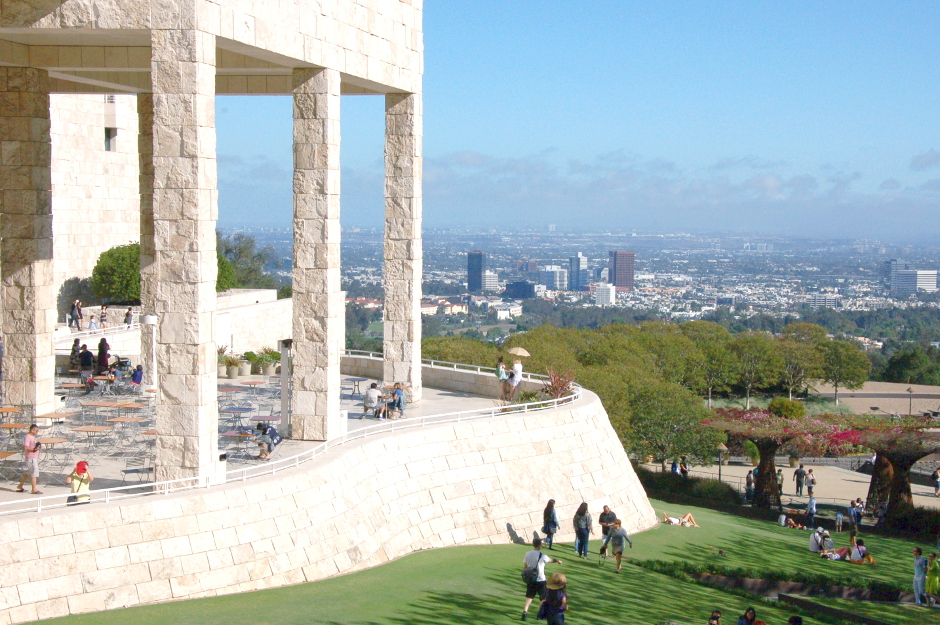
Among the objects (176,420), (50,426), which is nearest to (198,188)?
(176,420)

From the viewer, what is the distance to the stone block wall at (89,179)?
3788cm

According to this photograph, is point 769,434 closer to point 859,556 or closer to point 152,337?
point 859,556

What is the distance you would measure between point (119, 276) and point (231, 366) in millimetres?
12088

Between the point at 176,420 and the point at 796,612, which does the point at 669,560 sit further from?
the point at 176,420

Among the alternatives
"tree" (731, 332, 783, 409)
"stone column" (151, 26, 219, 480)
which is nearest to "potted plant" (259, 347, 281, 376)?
"stone column" (151, 26, 219, 480)

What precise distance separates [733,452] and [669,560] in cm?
2993

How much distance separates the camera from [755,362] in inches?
2516

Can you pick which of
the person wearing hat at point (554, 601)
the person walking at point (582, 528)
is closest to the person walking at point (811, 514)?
the person walking at point (582, 528)

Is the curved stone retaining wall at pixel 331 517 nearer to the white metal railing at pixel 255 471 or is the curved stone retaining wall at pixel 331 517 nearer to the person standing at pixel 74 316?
the white metal railing at pixel 255 471

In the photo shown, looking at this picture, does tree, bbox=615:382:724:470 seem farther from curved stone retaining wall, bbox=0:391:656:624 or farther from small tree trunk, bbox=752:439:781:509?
curved stone retaining wall, bbox=0:391:656:624

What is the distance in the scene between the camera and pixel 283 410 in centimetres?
2019

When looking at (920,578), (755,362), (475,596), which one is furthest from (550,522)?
(755,362)

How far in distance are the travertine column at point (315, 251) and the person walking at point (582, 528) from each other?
16.9 feet

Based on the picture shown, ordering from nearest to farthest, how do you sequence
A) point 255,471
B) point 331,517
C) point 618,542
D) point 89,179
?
point 331,517 < point 255,471 < point 618,542 < point 89,179
